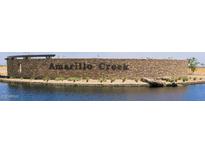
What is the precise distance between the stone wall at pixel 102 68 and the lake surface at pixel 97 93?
4.94m

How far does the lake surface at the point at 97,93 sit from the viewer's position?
30109 mm

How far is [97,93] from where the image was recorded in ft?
108

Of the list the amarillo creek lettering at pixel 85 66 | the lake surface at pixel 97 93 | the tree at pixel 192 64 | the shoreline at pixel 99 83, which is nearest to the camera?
the lake surface at pixel 97 93

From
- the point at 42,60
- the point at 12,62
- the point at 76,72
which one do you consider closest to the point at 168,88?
the point at 76,72

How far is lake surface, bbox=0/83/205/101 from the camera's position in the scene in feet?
98.8

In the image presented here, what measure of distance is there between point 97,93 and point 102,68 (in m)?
9.37

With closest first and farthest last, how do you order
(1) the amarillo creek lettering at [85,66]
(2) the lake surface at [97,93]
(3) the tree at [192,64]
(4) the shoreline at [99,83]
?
(2) the lake surface at [97,93] < (4) the shoreline at [99,83] < (1) the amarillo creek lettering at [85,66] < (3) the tree at [192,64]

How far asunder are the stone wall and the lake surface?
4.94 m

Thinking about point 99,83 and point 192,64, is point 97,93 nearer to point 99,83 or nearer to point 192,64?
point 99,83

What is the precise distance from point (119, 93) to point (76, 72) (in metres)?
10.4

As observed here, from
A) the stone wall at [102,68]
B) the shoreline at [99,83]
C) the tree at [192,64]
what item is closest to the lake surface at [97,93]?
the shoreline at [99,83]

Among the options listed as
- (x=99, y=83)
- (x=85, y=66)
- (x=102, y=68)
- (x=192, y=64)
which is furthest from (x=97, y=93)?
(x=192, y=64)

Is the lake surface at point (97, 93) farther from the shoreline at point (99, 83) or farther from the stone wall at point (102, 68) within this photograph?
the stone wall at point (102, 68)

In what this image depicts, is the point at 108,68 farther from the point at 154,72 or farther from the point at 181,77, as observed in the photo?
the point at 181,77
